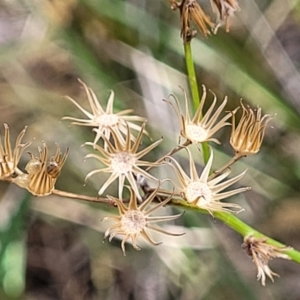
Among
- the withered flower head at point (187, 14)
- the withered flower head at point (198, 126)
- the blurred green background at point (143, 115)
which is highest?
the withered flower head at point (187, 14)

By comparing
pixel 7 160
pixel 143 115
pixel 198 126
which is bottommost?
pixel 143 115

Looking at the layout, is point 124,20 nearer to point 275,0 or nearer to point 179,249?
point 275,0

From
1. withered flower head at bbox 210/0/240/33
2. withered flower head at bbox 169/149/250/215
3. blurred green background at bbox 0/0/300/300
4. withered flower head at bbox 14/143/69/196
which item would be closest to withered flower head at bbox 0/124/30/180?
withered flower head at bbox 14/143/69/196

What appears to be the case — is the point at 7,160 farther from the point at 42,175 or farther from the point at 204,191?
the point at 204,191

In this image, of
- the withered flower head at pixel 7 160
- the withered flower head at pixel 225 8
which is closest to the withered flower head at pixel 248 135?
the withered flower head at pixel 225 8

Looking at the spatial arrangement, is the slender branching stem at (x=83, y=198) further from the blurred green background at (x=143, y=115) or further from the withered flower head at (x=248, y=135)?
the blurred green background at (x=143, y=115)

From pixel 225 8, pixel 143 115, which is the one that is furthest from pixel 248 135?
pixel 143 115

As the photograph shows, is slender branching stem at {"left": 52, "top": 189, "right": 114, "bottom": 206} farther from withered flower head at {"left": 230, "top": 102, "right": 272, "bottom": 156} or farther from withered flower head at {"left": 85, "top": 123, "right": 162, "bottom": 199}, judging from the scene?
withered flower head at {"left": 230, "top": 102, "right": 272, "bottom": 156}

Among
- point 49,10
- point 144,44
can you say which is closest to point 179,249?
point 144,44
